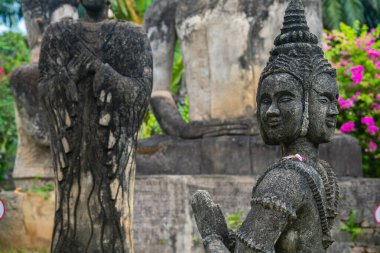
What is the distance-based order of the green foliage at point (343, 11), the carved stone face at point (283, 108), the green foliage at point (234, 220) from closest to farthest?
the carved stone face at point (283, 108)
the green foliage at point (234, 220)
the green foliage at point (343, 11)

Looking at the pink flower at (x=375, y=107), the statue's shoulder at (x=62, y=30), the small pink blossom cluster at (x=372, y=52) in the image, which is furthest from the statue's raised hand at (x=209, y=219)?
the small pink blossom cluster at (x=372, y=52)

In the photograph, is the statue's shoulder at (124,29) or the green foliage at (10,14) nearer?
the statue's shoulder at (124,29)

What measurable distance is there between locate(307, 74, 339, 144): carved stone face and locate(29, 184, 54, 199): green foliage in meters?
4.87

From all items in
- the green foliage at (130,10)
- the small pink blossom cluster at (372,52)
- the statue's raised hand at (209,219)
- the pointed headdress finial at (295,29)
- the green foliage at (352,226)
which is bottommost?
the green foliage at (352,226)

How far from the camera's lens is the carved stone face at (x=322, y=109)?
3.18m

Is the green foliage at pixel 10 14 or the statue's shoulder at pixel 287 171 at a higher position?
the green foliage at pixel 10 14

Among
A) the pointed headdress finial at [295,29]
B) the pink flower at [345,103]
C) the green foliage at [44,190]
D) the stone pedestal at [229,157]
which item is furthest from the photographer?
the pink flower at [345,103]

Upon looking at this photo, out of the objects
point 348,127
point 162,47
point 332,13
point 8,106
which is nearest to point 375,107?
point 348,127

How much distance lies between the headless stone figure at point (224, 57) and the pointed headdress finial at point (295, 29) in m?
3.86

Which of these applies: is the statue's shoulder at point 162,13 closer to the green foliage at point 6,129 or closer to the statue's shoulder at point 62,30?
the statue's shoulder at point 62,30

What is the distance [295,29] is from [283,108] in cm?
39

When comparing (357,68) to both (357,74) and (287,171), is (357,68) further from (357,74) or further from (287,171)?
(287,171)

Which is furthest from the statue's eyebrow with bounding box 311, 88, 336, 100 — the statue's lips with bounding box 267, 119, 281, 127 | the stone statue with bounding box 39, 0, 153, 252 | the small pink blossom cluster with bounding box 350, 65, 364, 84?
the small pink blossom cluster with bounding box 350, 65, 364, 84

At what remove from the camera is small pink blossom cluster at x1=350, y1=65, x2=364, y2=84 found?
928 cm
